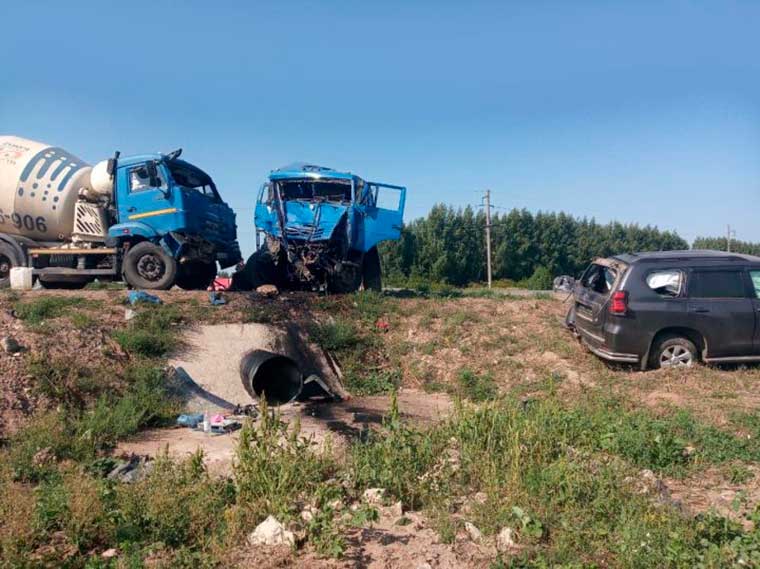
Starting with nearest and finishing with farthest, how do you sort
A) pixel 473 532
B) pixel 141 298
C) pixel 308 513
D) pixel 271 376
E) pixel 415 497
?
pixel 473 532 → pixel 308 513 → pixel 415 497 → pixel 271 376 → pixel 141 298

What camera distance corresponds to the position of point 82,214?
42.7ft

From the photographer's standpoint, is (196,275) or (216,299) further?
(196,275)

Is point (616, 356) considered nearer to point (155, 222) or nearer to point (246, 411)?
point (246, 411)

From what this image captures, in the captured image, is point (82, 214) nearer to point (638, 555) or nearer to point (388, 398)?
point (388, 398)

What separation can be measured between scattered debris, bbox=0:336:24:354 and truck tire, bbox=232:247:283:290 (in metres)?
5.93

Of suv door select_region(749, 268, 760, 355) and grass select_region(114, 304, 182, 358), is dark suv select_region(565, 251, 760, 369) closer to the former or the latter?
suv door select_region(749, 268, 760, 355)

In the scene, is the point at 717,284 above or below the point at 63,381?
above

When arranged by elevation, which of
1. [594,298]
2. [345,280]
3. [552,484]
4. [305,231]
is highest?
[305,231]

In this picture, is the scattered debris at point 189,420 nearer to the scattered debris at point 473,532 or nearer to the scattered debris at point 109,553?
the scattered debris at point 109,553

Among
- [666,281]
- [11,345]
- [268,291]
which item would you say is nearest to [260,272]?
[268,291]

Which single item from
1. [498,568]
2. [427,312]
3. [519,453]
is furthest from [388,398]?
[498,568]

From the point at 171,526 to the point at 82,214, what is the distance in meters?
10.9

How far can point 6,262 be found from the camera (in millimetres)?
13023

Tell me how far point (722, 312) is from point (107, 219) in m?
12.0
